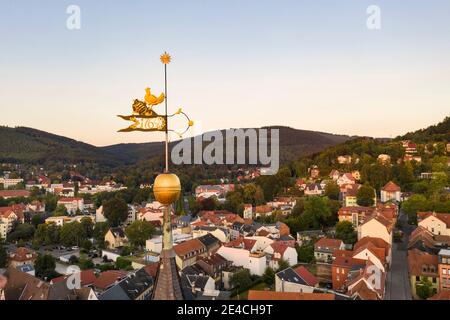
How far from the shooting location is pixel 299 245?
1275 inches

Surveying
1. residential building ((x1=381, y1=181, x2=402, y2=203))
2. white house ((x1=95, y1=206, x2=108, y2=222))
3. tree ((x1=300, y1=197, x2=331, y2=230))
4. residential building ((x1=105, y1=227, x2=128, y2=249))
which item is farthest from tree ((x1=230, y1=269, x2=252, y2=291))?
white house ((x1=95, y1=206, x2=108, y2=222))

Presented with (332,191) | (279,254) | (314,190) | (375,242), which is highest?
(332,191)

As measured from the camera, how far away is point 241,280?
2503 cm

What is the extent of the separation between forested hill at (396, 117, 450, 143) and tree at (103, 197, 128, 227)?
53648mm

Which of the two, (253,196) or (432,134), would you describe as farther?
(432,134)

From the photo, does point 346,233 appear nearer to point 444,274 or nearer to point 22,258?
point 444,274

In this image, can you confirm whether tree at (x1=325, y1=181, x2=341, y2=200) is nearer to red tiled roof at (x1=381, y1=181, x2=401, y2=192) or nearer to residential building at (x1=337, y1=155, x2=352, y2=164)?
red tiled roof at (x1=381, y1=181, x2=401, y2=192)

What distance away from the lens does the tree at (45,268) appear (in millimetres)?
28234

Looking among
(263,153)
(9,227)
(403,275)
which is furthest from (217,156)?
(403,275)

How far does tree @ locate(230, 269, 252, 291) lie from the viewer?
24.9 m

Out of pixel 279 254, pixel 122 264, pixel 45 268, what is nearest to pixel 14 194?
pixel 45 268

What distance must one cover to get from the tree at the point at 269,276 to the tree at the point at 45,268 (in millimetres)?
14706

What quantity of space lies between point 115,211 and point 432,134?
62783 mm
